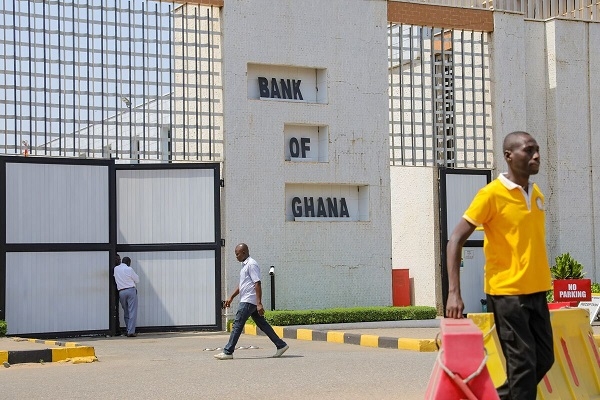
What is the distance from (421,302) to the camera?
2686 centimetres

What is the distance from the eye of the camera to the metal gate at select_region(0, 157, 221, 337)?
2033 cm

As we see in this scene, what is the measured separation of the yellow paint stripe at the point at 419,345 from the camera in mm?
15914

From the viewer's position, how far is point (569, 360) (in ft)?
30.2

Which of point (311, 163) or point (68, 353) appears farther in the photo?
point (311, 163)

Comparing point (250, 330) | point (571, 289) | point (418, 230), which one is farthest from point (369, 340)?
point (418, 230)

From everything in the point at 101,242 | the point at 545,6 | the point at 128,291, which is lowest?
the point at 128,291

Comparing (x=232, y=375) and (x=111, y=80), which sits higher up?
(x=111, y=80)

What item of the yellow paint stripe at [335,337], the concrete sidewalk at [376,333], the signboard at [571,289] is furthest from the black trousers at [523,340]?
the yellow paint stripe at [335,337]

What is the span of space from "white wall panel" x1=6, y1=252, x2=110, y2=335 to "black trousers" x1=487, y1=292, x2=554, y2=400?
1462 centimetres

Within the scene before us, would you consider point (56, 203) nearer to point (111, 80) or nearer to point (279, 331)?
point (111, 80)

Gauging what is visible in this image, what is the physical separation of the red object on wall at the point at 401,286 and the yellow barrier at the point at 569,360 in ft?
57.3

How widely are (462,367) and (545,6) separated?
73.3ft

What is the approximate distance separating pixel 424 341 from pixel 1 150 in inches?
345

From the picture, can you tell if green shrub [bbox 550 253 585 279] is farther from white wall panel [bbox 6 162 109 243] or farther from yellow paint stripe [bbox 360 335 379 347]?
white wall panel [bbox 6 162 109 243]
